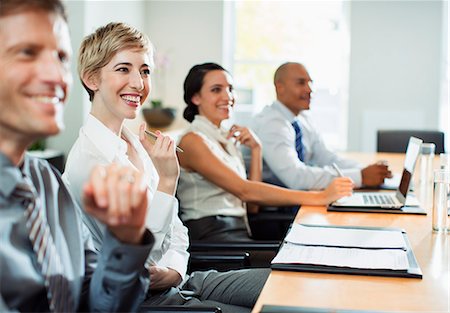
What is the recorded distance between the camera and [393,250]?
5.82ft

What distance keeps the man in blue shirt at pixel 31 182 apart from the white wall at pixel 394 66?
543 centimetres

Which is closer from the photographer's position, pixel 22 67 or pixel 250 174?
pixel 22 67

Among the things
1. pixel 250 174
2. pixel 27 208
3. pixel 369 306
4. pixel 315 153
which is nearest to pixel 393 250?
pixel 369 306

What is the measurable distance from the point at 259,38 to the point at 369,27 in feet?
3.39

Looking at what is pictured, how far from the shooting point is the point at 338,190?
2.51 m

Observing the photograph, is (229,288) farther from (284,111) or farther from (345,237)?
(284,111)

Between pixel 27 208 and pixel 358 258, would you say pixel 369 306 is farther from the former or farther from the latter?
pixel 27 208

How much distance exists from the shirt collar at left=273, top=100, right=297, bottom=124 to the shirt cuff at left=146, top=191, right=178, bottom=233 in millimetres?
1868

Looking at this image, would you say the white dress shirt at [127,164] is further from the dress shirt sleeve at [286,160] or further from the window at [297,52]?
the window at [297,52]

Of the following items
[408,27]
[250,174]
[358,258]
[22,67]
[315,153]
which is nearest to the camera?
[22,67]

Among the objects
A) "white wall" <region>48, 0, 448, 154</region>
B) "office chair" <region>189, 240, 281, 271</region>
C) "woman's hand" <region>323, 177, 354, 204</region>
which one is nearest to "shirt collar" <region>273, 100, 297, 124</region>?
"woman's hand" <region>323, 177, 354, 204</region>

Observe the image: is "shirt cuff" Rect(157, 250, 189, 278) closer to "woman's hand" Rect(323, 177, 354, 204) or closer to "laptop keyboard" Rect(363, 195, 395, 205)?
"woman's hand" Rect(323, 177, 354, 204)

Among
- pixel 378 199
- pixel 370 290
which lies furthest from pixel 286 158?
pixel 370 290

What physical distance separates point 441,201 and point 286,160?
1221 millimetres
